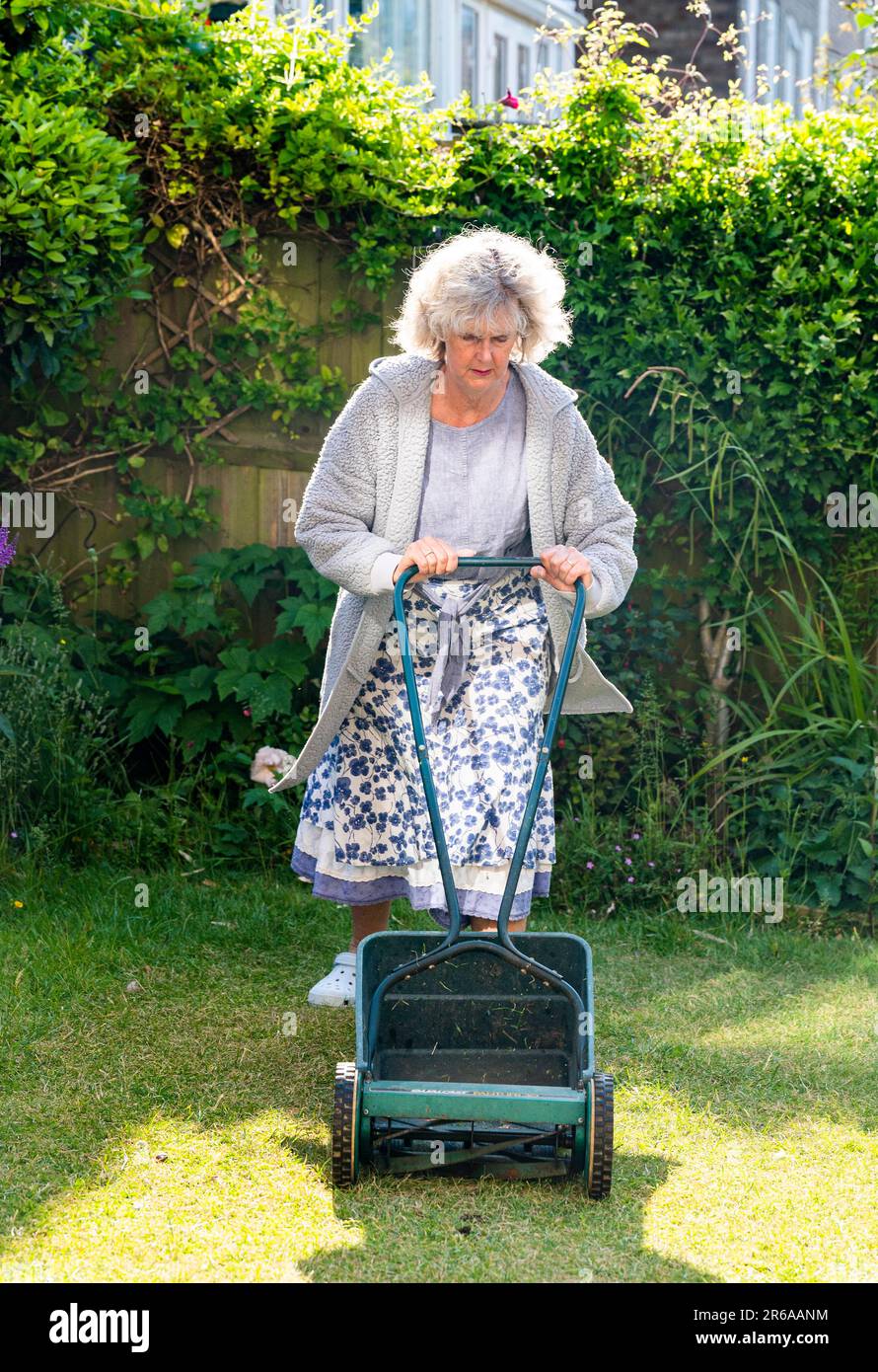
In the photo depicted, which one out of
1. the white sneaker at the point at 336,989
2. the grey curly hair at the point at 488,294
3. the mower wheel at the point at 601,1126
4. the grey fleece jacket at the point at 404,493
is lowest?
the white sneaker at the point at 336,989

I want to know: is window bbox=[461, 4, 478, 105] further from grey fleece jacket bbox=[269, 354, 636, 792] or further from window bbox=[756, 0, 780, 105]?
grey fleece jacket bbox=[269, 354, 636, 792]

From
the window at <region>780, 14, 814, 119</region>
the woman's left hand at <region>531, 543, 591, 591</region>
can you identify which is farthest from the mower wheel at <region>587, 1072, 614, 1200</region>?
the window at <region>780, 14, 814, 119</region>

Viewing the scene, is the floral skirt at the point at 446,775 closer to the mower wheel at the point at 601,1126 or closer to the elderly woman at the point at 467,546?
the elderly woman at the point at 467,546

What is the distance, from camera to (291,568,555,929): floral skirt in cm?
326

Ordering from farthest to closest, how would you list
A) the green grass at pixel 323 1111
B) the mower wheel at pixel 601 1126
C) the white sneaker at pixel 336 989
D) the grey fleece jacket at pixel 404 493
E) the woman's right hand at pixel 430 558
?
the white sneaker at pixel 336 989
the grey fleece jacket at pixel 404 493
the woman's right hand at pixel 430 558
the mower wheel at pixel 601 1126
the green grass at pixel 323 1111

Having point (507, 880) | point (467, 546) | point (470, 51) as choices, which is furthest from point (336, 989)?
point (470, 51)

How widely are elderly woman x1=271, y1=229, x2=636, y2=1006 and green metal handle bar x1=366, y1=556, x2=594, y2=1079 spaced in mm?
173

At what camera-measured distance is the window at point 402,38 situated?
9164 millimetres

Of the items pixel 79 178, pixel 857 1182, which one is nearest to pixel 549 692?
pixel 857 1182

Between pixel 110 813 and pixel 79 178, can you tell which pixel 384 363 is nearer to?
pixel 79 178

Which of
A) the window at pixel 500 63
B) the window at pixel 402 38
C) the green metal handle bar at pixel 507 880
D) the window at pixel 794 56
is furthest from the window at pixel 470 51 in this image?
the green metal handle bar at pixel 507 880

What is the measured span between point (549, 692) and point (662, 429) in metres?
1.72

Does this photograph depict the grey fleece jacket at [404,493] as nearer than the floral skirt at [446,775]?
No

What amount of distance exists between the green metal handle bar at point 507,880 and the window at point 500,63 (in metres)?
8.39
